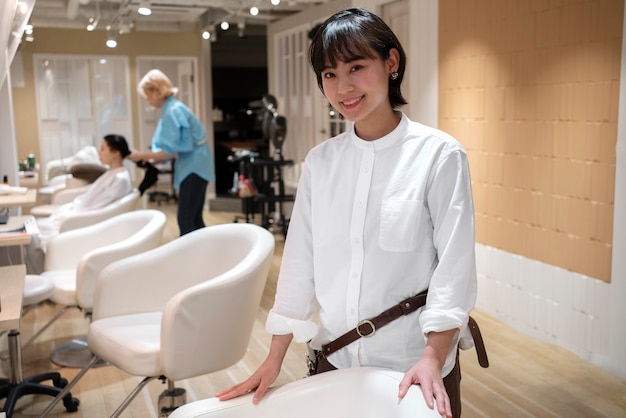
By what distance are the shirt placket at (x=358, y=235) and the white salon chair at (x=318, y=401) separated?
11cm

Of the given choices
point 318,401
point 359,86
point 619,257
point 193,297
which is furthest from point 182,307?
point 619,257

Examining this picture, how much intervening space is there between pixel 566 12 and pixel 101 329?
273 centimetres

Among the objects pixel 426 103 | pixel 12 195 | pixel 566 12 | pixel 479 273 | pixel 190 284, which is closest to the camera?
pixel 190 284

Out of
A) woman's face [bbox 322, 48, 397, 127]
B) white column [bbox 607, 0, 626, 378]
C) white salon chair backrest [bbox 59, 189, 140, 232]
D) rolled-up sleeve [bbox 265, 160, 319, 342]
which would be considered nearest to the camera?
woman's face [bbox 322, 48, 397, 127]

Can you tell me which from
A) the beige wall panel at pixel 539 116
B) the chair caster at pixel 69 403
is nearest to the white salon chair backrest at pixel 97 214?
the chair caster at pixel 69 403

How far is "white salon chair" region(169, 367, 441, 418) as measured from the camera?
131 centimetres

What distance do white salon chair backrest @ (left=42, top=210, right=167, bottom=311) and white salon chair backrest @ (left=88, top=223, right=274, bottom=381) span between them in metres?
0.54

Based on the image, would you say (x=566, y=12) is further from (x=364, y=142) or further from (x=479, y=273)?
(x=364, y=142)

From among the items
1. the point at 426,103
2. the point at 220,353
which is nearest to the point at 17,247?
the point at 220,353

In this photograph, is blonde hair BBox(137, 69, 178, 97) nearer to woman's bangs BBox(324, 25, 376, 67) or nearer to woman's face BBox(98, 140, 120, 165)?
woman's face BBox(98, 140, 120, 165)

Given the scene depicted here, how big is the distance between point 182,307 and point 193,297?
2.0 inches

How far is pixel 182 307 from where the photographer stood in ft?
7.69

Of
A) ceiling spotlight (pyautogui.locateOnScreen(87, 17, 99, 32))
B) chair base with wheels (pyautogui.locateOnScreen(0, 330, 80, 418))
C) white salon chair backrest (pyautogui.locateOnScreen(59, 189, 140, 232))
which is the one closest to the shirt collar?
chair base with wheels (pyautogui.locateOnScreen(0, 330, 80, 418))

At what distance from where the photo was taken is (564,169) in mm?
3600
